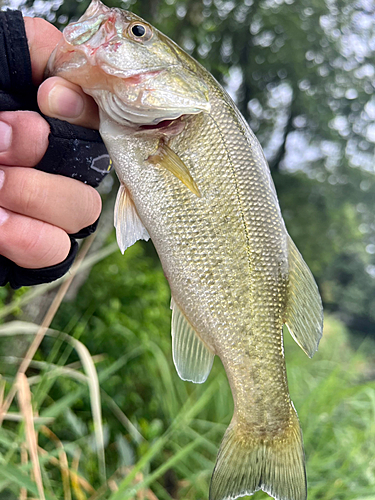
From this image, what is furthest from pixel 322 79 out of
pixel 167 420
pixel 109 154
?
pixel 109 154

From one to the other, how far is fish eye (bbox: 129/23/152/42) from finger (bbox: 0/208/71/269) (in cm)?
50

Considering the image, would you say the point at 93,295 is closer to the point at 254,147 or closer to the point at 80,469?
the point at 80,469

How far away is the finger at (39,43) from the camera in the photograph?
94 centimetres

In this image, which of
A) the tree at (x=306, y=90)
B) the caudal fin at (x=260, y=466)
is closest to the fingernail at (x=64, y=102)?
the caudal fin at (x=260, y=466)

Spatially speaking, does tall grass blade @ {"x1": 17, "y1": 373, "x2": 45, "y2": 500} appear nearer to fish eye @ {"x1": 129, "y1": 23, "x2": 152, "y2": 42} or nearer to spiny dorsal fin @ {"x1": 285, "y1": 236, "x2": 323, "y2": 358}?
spiny dorsal fin @ {"x1": 285, "y1": 236, "x2": 323, "y2": 358}

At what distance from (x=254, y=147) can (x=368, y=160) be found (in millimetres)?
7182

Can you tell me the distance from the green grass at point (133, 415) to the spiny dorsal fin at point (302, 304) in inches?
28.9

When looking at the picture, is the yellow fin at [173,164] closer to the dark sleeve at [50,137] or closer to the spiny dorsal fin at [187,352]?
the dark sleeve at [50,137]

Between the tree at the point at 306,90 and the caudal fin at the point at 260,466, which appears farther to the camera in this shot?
the tree at the point at 306,90

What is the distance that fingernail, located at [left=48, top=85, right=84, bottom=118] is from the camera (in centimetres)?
86

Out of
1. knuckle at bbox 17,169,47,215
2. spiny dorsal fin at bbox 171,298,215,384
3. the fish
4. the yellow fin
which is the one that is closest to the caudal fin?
the fish

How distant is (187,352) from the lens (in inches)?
39.3

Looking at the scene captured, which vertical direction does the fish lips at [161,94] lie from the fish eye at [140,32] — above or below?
below

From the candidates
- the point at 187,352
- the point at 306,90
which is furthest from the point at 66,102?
the point at 306,90
